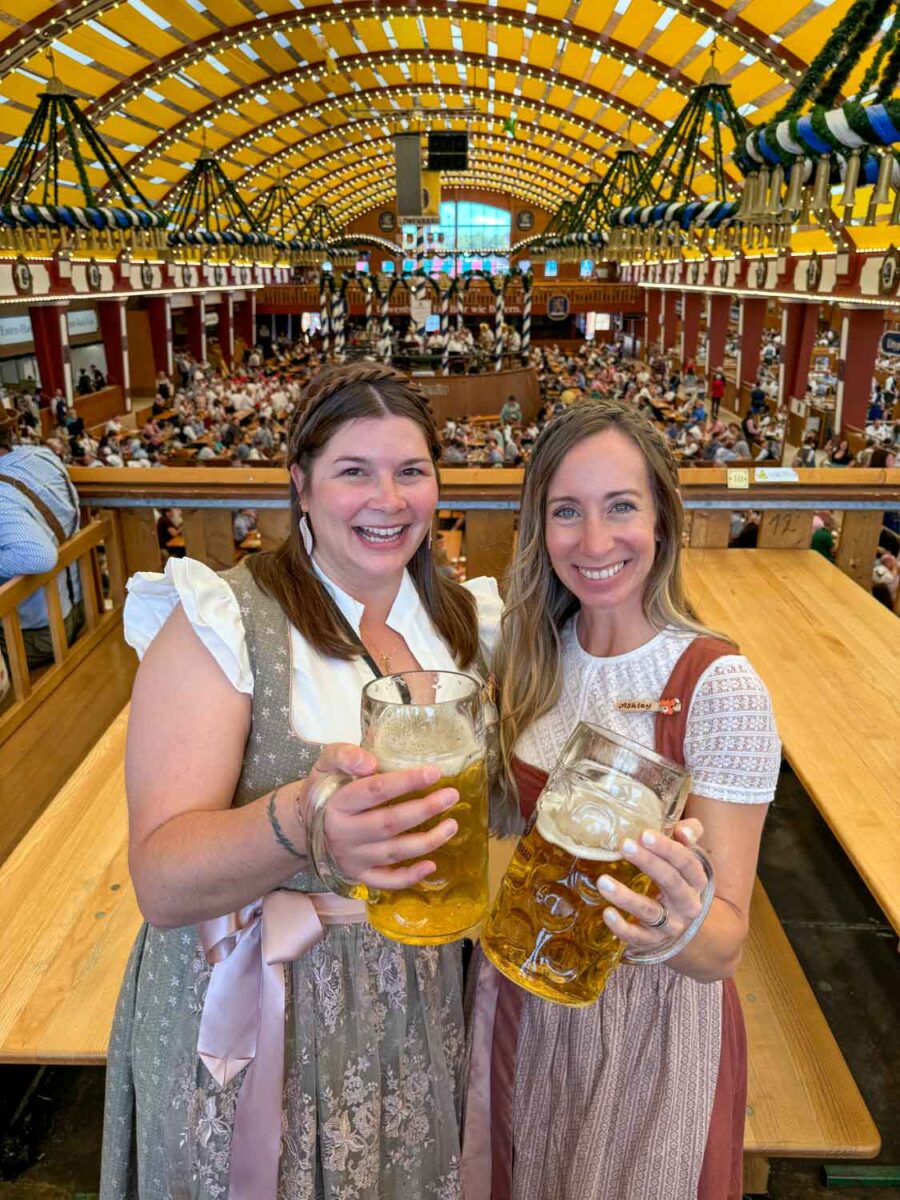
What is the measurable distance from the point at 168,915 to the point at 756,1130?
94 centimetres

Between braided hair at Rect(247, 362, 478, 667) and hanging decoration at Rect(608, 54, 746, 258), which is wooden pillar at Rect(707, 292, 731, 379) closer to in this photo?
hanging decoration at Rect(608, 54, 746, 258)

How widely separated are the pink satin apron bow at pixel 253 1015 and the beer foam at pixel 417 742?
14.5 inches

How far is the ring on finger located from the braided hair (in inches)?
18.9

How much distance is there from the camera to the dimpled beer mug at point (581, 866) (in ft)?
2.29

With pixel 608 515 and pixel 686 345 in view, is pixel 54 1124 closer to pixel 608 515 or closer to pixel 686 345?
pixel 608 515

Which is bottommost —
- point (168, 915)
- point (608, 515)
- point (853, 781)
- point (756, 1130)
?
point (756, 1130)

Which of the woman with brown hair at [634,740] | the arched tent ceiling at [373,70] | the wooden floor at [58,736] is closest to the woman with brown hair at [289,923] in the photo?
the woman with brown hair at [634,740]

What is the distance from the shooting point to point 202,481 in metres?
2.38

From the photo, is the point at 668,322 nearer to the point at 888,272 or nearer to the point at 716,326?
the point at 716,326

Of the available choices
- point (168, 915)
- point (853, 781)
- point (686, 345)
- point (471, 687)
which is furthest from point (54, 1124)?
point (686, 345)

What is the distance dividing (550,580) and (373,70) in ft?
65.1

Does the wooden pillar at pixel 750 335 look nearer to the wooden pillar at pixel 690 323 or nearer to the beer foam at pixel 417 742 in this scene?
the wooden pillar at pixel 690 323

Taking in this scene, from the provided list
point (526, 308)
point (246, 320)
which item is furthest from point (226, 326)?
point (526, 308)

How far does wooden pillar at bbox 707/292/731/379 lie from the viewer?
831 inches
